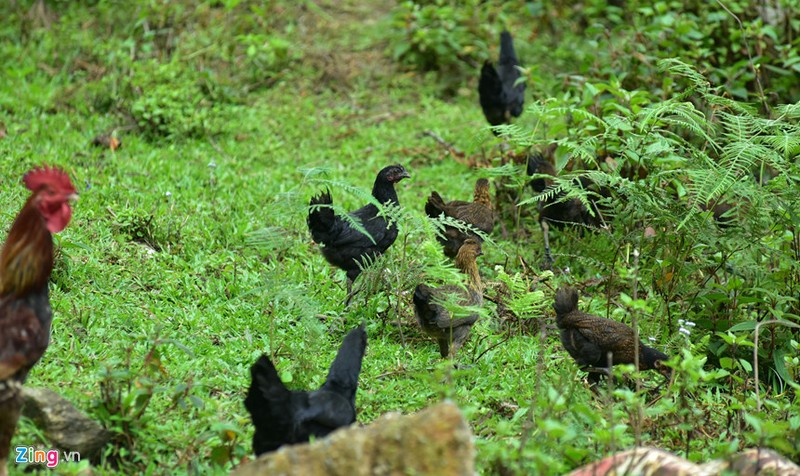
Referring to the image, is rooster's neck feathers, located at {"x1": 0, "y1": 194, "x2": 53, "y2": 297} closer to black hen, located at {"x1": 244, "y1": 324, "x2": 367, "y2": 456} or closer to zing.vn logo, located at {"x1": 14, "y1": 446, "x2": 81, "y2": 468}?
zing.vn logo, located at {"x1": 14, "y1": 446, "x2": 81, "y2": 468}

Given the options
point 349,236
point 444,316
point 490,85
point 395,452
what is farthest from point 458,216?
point 395,452

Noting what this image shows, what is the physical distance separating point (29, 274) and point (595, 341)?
3.43 meters

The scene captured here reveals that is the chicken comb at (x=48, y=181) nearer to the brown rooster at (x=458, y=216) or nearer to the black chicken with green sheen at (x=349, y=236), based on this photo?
the black chicken with green sheen at (x=349, y=236)

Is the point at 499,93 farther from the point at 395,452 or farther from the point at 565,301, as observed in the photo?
the point at 395,452

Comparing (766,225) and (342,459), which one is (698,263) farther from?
(342,459)

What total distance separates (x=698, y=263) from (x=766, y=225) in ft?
2.17

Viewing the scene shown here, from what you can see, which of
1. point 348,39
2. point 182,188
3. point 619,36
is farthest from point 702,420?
point 348,39

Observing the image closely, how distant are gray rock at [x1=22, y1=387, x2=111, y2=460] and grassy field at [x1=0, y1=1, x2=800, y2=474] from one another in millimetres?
101

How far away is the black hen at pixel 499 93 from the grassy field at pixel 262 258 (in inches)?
17.2

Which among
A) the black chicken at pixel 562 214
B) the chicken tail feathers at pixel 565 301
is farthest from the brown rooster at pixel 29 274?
the black chicken at pixel 562 214

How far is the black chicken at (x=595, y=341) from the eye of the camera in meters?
5.59

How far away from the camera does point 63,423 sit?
4.22 metres

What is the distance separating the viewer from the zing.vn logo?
4197 mm

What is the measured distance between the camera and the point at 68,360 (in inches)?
207
